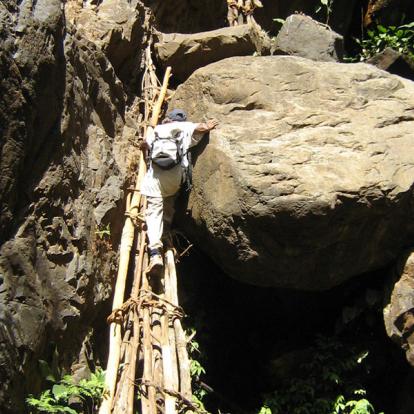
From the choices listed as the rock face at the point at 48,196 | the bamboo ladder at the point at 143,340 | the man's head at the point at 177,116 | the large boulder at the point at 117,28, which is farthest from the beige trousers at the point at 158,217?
the large boulder at the point at 117,28

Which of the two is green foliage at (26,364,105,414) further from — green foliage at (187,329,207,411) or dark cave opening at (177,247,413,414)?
dark cave opening at (177,247,413,414)

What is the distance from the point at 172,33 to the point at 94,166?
9.47 ft

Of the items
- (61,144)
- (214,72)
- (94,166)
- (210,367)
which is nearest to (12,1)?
(61,144)

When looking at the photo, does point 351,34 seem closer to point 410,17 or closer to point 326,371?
point 410,17

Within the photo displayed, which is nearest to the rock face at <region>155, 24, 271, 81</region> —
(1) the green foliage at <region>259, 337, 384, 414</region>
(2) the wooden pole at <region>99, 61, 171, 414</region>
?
(2) the wooden pole at <region>99, 61, 171, 414</region>

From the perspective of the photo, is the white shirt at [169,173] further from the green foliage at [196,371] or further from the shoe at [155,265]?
the green foliage at [196,371]

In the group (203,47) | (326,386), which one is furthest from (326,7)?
(326,386)

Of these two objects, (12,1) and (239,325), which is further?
(239,325)

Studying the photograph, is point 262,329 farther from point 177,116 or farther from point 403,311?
point 177,116

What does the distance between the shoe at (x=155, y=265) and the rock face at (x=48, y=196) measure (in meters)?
0.37

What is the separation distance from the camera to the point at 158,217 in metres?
6.08

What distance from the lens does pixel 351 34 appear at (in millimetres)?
9750

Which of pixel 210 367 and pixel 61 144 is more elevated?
pixel 61 144

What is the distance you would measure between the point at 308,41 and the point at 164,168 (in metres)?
2.90
